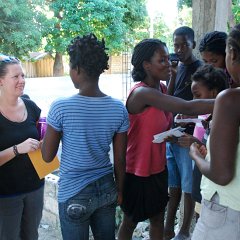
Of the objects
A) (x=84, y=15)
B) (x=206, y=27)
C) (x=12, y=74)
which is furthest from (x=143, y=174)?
(x=84, y=15)

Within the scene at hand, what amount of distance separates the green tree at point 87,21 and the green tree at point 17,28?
3.34 meters

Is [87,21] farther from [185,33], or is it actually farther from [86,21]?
[185,33]

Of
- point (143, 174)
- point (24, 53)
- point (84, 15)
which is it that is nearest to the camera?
point (143, 174)

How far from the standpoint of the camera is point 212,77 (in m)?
2.50

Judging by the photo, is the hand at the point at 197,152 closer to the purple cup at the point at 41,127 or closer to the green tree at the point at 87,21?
the purple cup at the point at 41,127

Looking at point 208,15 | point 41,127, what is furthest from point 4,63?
point 208,15

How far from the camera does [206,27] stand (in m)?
3.53

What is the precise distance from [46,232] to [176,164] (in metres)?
1.73

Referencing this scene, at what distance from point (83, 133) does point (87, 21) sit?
542 inches

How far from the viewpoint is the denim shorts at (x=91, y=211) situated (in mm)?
1914

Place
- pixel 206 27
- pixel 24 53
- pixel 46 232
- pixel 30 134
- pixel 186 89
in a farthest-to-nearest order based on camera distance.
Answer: pixel 24 53
pixel 46 232
pixel 206 27
pixel 186 89
pixel 30 134

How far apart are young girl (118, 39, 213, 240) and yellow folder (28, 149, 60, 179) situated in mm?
516

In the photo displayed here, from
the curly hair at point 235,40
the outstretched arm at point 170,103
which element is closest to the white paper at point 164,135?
the outstretched arm at point 170,103

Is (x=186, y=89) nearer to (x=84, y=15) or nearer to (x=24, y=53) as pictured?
(x=24, y=53)
